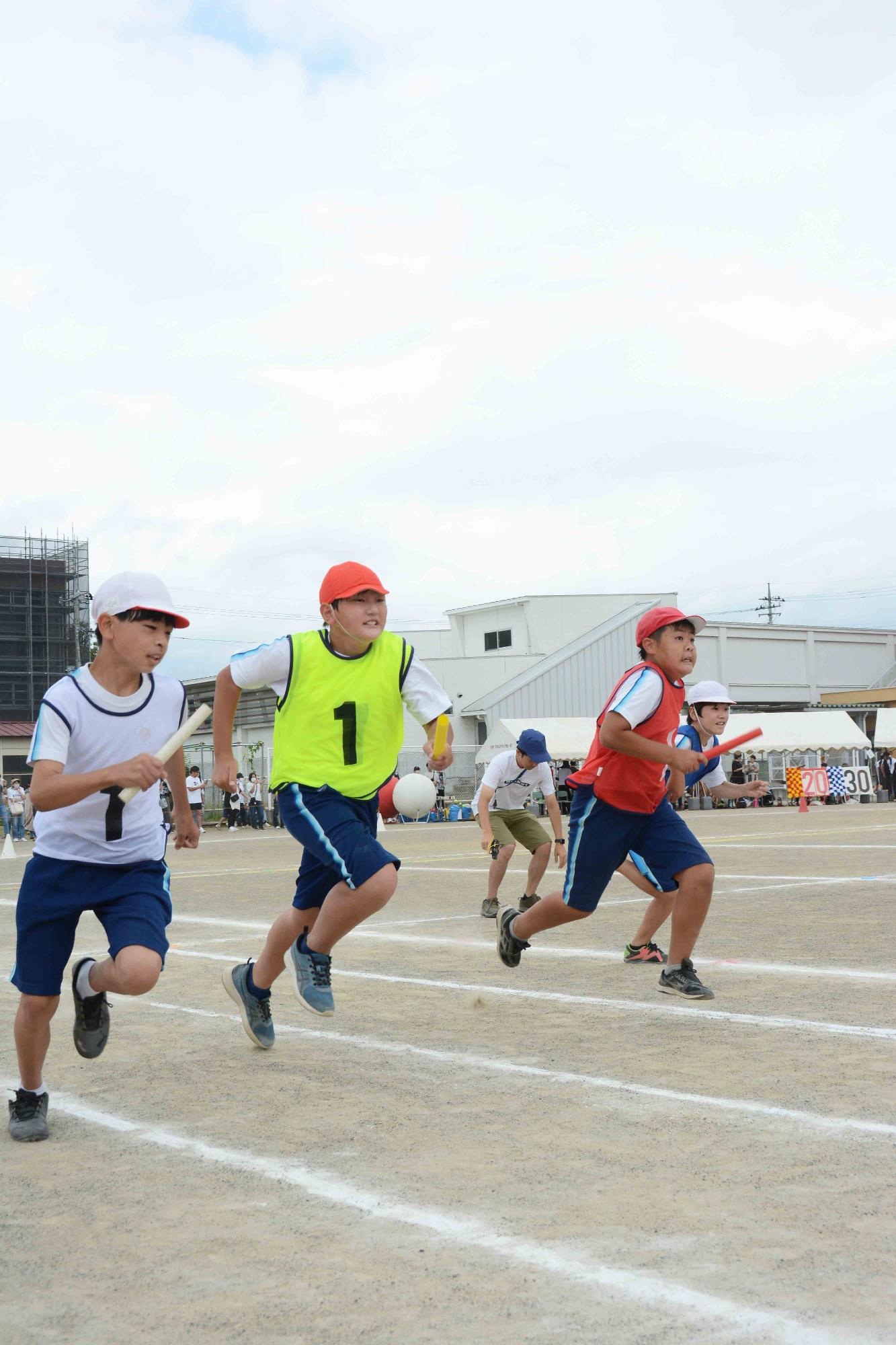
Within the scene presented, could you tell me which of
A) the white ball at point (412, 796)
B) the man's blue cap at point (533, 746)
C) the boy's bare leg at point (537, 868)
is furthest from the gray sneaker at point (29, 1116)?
the white ball at point (412, 796)

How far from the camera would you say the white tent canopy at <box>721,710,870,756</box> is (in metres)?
41.8

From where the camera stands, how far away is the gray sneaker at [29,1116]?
4.71 m

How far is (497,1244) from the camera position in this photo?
11.5 feet

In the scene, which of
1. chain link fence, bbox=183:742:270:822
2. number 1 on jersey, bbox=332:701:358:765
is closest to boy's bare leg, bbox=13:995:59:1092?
number 1 on jersey, bbox=332:701:358:765

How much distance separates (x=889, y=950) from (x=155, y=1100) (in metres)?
5.31

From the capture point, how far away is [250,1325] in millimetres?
3012

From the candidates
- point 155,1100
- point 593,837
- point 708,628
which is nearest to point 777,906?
point 593,837

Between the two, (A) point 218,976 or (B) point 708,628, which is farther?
(B) point 708,628

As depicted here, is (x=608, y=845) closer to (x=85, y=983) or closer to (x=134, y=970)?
(x=85, y=983)

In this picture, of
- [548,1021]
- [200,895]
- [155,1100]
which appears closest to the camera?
[155,1100]

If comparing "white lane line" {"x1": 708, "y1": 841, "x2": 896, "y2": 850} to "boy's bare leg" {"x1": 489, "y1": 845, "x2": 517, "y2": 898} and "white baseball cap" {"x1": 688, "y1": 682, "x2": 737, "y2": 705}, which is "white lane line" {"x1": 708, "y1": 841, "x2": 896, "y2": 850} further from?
Result: "white baseball cap" {"x1": 688, "y1": 682, "x2": 737, "y2": 705}

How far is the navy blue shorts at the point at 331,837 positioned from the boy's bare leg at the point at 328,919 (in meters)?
0.03

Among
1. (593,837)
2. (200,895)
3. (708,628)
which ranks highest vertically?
(708,628)

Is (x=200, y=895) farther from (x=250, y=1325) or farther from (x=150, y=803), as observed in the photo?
(x=250, y=1325)
